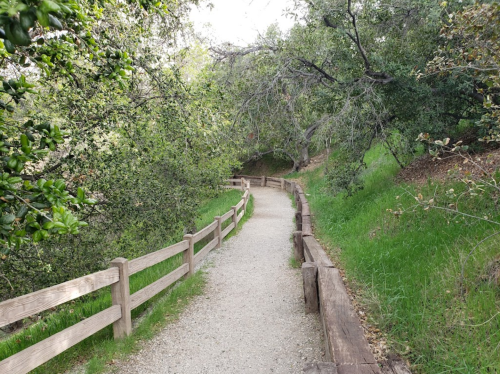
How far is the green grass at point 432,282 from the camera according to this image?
10.1 feet

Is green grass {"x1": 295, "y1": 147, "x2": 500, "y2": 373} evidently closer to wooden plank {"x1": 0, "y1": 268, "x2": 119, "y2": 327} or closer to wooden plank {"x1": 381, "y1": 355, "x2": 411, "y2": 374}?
wooden plank {"x1": 381, "y1": 355, "x2": 411, "y2": 374}

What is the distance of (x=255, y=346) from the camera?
448 centimetres

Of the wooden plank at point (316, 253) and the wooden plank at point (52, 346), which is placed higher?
the wooden plank at point (316, 253)

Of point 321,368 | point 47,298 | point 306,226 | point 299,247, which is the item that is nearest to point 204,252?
point 299,247

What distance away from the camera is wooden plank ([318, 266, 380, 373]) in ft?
9.82

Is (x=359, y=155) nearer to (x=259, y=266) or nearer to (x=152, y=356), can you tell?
(x=259, y=266)

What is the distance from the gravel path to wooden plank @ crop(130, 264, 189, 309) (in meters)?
0.54

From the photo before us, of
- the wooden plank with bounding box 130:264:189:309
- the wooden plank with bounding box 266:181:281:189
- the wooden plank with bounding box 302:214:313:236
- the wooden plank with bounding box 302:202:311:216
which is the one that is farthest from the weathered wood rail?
the wooden plank with bounding box 266:181:281:189

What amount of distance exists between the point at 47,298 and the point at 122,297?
120 cm

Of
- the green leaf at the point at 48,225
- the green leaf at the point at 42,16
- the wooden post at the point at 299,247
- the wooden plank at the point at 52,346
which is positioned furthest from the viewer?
the wooden post at the point at 299,247

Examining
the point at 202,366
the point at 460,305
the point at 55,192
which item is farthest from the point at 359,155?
the point at 55,192

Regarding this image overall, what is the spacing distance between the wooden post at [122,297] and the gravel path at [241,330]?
0.37 meters

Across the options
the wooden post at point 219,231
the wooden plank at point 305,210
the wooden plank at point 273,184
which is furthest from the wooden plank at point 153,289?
the wooden plank at point 273,184

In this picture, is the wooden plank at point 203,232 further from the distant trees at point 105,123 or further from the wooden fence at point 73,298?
the wooden fence at point 73,298
